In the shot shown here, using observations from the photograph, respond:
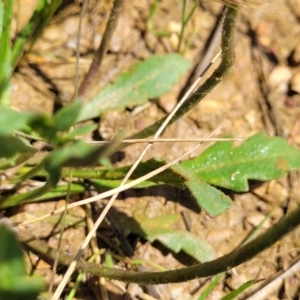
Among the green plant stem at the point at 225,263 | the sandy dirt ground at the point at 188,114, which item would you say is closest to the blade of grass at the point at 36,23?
the sandy dirt ground at the point at 188,114

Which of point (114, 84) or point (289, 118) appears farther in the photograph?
point (289, 118)

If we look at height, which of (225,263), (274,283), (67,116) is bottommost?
(274,283)

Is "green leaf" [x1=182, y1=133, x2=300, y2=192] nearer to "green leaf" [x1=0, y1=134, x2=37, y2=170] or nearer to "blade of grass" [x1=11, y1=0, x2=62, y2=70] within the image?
"blade of grass" [x1=11, y1=0, x2=62, y2=70]

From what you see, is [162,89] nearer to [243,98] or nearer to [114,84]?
[114,84]

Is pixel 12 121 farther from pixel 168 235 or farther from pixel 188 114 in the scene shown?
pixel 188 114

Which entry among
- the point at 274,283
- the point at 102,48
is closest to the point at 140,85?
the point at 102,48

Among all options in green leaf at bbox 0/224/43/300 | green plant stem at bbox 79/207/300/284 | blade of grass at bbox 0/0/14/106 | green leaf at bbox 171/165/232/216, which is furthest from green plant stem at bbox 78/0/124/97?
green leaf at bbox 0/224/43/300

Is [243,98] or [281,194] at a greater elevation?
[243,98]

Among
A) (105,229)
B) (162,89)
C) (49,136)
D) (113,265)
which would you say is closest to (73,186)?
(105,229)
